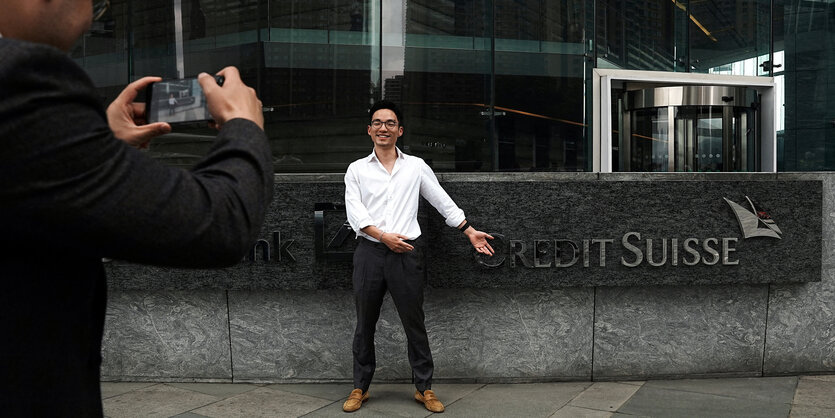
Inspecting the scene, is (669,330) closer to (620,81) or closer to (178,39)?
(620,81)

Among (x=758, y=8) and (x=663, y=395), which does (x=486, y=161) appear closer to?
(x=663, y=395)

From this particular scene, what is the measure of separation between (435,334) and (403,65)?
369 cm

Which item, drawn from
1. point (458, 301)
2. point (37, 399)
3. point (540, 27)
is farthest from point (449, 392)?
point (540, 27)

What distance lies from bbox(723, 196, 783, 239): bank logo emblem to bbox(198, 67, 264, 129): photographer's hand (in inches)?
197

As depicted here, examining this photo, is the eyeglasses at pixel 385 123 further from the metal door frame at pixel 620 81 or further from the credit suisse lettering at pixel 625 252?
the metal door frame at pixel 620 81

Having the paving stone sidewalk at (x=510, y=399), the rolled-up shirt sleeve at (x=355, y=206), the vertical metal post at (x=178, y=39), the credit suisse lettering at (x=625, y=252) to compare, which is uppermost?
the vertical metal post at (x=178, y=39)

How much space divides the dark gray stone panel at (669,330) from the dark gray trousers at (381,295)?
1495mm

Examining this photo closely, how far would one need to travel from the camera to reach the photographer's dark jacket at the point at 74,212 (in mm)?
878

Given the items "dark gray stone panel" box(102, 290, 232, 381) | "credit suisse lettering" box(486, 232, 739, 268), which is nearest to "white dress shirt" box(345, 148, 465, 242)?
"credit suisse lettering" box(486, 232, 739, 268)

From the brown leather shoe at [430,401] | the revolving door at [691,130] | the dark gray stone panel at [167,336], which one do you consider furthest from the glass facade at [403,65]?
the brown leather shoe at [430,401]

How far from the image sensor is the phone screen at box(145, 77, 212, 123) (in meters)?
1.26

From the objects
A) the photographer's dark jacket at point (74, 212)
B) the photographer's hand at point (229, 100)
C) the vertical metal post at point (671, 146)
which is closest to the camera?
the photographer's dark jacket at point (74, 212)

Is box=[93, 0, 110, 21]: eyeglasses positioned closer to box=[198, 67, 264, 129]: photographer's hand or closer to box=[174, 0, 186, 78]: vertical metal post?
box=[198, 67, 264, 129]: photographer's hand

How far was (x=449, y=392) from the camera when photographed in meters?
5.22
